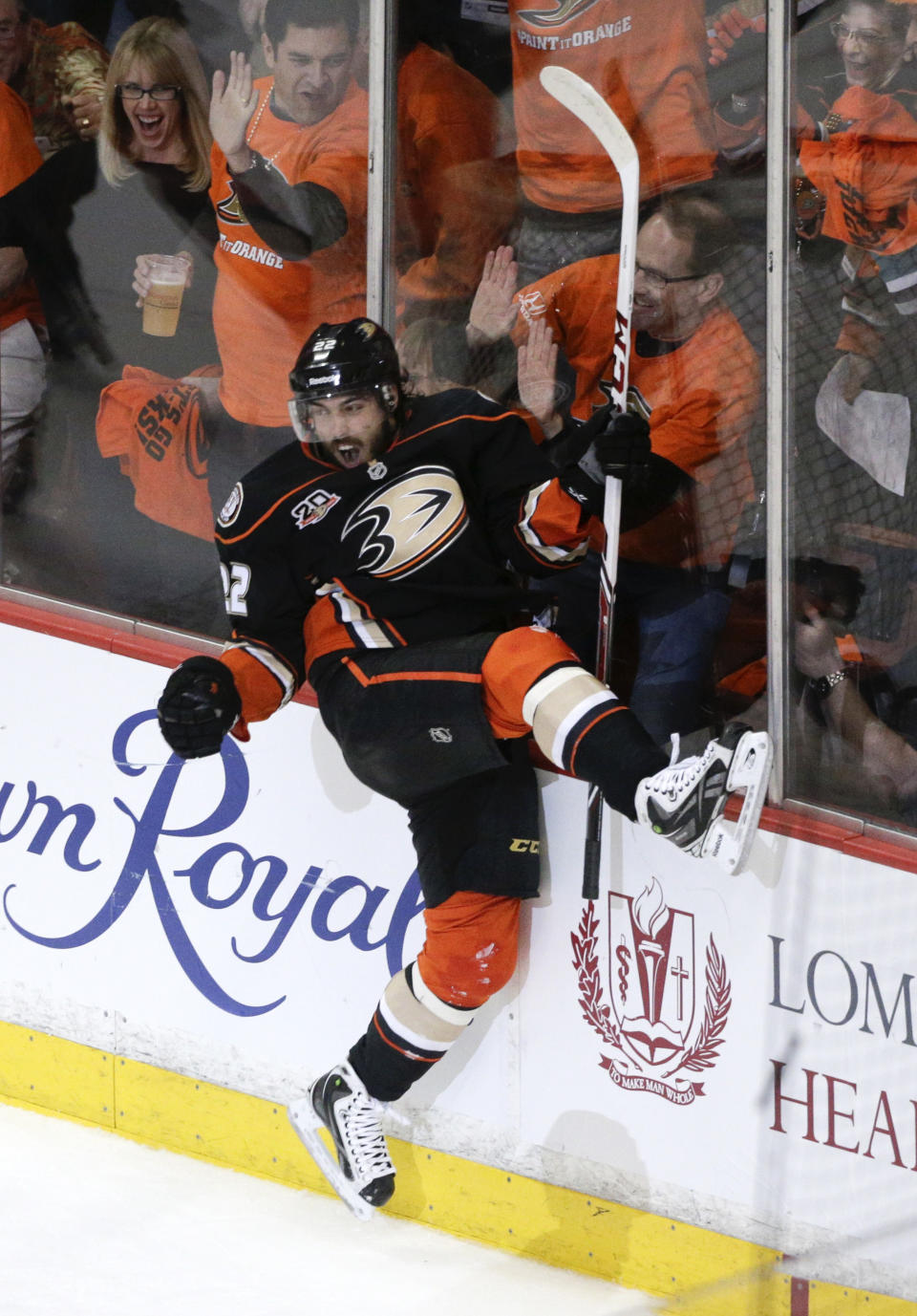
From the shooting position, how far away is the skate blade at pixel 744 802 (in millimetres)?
2166

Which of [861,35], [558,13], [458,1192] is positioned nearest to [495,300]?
[558,13]

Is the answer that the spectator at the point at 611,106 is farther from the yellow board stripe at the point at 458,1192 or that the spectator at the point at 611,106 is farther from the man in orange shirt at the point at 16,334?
the yellow board stripe at the point at 458,1192

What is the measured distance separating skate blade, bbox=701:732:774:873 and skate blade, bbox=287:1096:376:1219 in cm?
98

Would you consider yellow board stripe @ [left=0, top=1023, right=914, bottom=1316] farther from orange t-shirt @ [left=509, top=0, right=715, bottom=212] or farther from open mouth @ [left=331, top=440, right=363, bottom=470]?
orange t-shirt @ [left=509, top=0, right=715, bottom=212]

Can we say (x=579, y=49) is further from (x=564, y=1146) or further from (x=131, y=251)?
(x=564, y=1146)

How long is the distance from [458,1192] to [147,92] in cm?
214

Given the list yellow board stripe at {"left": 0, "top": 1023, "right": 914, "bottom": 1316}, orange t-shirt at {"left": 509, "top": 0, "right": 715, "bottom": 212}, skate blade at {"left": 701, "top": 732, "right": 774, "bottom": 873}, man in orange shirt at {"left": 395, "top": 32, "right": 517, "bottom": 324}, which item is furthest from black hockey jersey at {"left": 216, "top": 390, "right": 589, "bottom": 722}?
yellow board stripe at {"left": 0, "top": 1023, "right": 914, "bottom": 1316}

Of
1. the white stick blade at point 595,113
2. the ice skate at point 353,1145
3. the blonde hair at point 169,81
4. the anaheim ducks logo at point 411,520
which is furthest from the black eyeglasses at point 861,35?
the ice skate at point 353,1145

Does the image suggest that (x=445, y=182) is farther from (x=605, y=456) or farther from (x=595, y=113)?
(x=605, y=456)

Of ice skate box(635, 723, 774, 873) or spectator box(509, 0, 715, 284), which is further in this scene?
spectator box(509, 0, 715, 284)

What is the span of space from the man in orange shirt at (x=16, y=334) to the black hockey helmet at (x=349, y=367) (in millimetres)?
993

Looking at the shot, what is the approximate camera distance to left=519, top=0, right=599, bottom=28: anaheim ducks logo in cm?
264

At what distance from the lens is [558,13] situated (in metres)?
2.67

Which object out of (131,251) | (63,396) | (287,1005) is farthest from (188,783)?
(131,251)
